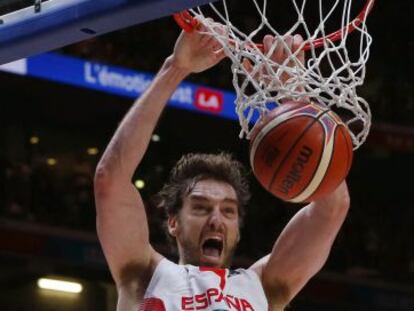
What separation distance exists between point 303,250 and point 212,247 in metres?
0.32

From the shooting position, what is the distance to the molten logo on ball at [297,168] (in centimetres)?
292

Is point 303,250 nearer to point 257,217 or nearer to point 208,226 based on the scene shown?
point 208,226

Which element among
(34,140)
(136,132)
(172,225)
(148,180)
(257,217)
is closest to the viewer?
(136,132)

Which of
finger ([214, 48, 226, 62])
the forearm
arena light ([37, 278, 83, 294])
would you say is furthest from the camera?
arena light ([37, 278, 83, 294])

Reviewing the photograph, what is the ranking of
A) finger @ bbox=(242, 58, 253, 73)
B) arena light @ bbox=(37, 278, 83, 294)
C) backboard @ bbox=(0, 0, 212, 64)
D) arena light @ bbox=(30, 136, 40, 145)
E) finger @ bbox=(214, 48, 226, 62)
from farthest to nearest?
1. arena light @ bbox=(30, 136, 40, 145)
2. arena light @ bbox=(37, 278, 83, 294)
3. finger @ bbox=(242, 58, 253, 73)
4. finger @ bbox=(214, 48, 226, 62)
5. backboard @ bbox=(0, 0, 212, 64)

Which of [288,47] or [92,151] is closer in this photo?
[288,47]

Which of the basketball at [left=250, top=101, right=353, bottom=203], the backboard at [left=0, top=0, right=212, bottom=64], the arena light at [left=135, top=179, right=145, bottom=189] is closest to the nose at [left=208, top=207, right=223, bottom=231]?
the basketball at [left=250, top=101, right=353, bottom=203]

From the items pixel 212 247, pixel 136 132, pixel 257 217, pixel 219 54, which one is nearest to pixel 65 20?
pixel 136 132

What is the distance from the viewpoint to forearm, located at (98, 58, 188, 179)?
3041 mm

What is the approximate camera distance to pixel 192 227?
3260 mm

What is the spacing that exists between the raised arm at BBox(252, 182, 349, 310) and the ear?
32 cm

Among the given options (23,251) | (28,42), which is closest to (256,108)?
(28,42)

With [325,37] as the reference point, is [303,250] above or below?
below

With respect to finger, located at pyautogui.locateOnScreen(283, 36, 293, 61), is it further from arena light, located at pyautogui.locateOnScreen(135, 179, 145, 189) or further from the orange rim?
arena light, located at pyautogui.locateOnScreen(135, 179, 145, 189)
